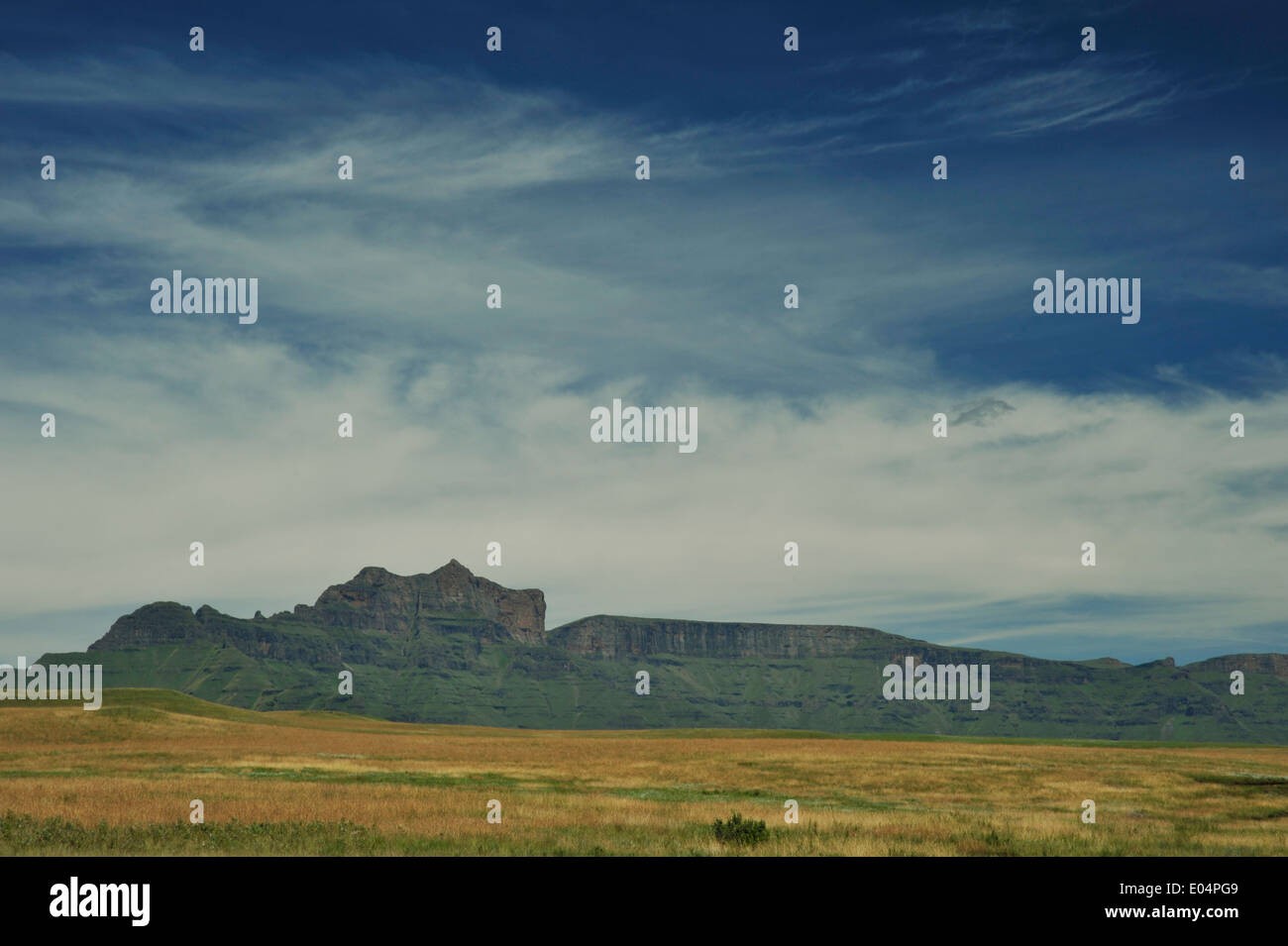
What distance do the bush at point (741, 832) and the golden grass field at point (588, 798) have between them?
1.53 feet

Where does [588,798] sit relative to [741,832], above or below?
below

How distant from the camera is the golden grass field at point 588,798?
2609cm

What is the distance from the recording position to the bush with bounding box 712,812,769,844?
26266mm

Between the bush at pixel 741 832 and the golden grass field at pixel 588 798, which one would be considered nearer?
the golden grass field at pixel 588 798

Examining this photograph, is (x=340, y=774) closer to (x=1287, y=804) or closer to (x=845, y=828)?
(x=845, y=828)

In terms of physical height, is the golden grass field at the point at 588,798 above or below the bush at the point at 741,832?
below

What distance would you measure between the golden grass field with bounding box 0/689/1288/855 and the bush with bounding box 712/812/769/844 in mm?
468

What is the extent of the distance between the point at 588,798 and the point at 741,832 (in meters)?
15.1

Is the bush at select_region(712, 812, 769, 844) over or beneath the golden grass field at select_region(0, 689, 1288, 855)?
over

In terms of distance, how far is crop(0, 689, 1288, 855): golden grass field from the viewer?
26.1 metres

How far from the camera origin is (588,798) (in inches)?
1591

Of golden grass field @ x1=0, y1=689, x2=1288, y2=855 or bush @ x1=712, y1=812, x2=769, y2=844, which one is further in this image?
bush @ x1=712, y1=812, x2=769, y2=844
